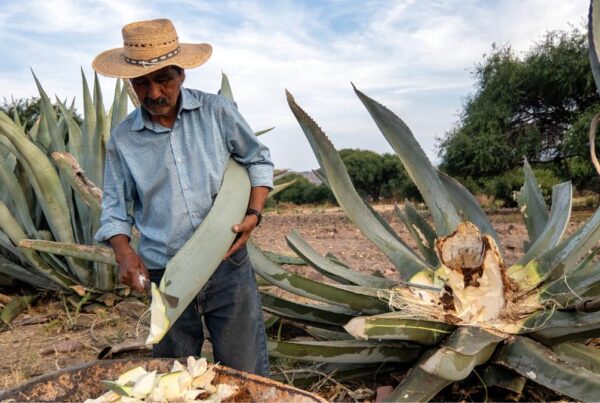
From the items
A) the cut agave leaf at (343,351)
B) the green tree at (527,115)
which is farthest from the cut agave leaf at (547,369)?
the green tree at (527,115)

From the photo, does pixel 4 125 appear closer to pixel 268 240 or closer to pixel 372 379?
pixel 372 379

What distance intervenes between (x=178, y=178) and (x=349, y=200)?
898 millimetres

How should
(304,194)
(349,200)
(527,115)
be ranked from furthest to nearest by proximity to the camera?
(304,194), (527,115), (349,200)

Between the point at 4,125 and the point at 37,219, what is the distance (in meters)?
0.88

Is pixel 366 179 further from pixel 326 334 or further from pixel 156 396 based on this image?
pixel 156 396

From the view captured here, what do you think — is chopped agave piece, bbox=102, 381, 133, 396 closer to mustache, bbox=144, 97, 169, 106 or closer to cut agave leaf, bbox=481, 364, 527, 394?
mustache, bbox=144, 97, 169, 106

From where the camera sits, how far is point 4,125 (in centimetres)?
376

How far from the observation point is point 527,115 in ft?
58.3

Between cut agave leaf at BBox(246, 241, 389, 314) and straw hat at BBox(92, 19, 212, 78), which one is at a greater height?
straw hat at BBox(92, 19, 212, 78)

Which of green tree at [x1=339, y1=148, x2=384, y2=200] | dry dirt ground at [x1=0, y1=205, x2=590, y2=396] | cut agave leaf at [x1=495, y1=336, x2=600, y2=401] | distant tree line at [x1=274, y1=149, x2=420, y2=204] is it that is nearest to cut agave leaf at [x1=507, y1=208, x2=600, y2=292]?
cut agave leaf at [x1=495, y1=336, x2=600, y2=401]

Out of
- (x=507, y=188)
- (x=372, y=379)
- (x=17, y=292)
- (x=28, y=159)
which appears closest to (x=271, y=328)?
(x=372, y=379)

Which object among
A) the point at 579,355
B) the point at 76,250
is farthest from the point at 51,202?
the point at 579,355

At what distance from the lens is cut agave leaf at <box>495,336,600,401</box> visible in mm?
2000

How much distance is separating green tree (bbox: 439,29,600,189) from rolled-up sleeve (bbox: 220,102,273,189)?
14.8 meters
